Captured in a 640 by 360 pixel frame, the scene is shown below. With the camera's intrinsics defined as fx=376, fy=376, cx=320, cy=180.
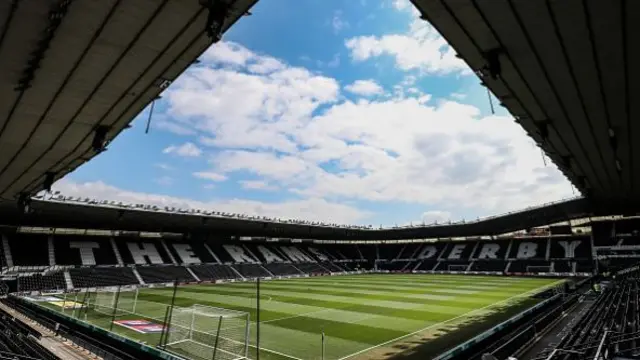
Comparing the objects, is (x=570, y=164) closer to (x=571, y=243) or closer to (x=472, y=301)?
(x=472, y=301)

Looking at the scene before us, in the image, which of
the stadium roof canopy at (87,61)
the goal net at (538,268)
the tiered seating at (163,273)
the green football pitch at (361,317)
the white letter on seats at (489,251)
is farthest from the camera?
the white letter on seats at (489,251)

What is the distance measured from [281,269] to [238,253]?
6.85 metres

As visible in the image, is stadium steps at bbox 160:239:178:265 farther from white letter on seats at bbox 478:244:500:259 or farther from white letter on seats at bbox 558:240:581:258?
white letter on seats at bbox 558:240:581:258

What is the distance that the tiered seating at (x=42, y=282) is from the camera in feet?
102

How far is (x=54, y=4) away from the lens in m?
6.18

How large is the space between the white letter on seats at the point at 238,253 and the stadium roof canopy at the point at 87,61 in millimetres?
42638

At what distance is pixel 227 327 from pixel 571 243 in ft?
171

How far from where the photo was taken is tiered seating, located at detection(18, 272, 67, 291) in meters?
31.2

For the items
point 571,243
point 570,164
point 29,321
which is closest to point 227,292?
point 29,321

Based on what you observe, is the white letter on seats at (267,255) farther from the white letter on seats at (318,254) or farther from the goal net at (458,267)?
the goal net at (458,267)

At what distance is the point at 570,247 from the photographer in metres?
50.8

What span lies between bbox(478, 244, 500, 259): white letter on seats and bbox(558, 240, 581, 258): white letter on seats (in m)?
8.47

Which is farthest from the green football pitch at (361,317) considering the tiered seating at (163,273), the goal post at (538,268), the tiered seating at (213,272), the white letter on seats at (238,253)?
the white letter on seats at (238,253)

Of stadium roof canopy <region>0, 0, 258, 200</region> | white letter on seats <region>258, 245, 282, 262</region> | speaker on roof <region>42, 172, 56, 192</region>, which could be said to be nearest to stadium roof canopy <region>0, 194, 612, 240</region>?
white letter on seats <region>258, 245, 282, 262</region>
